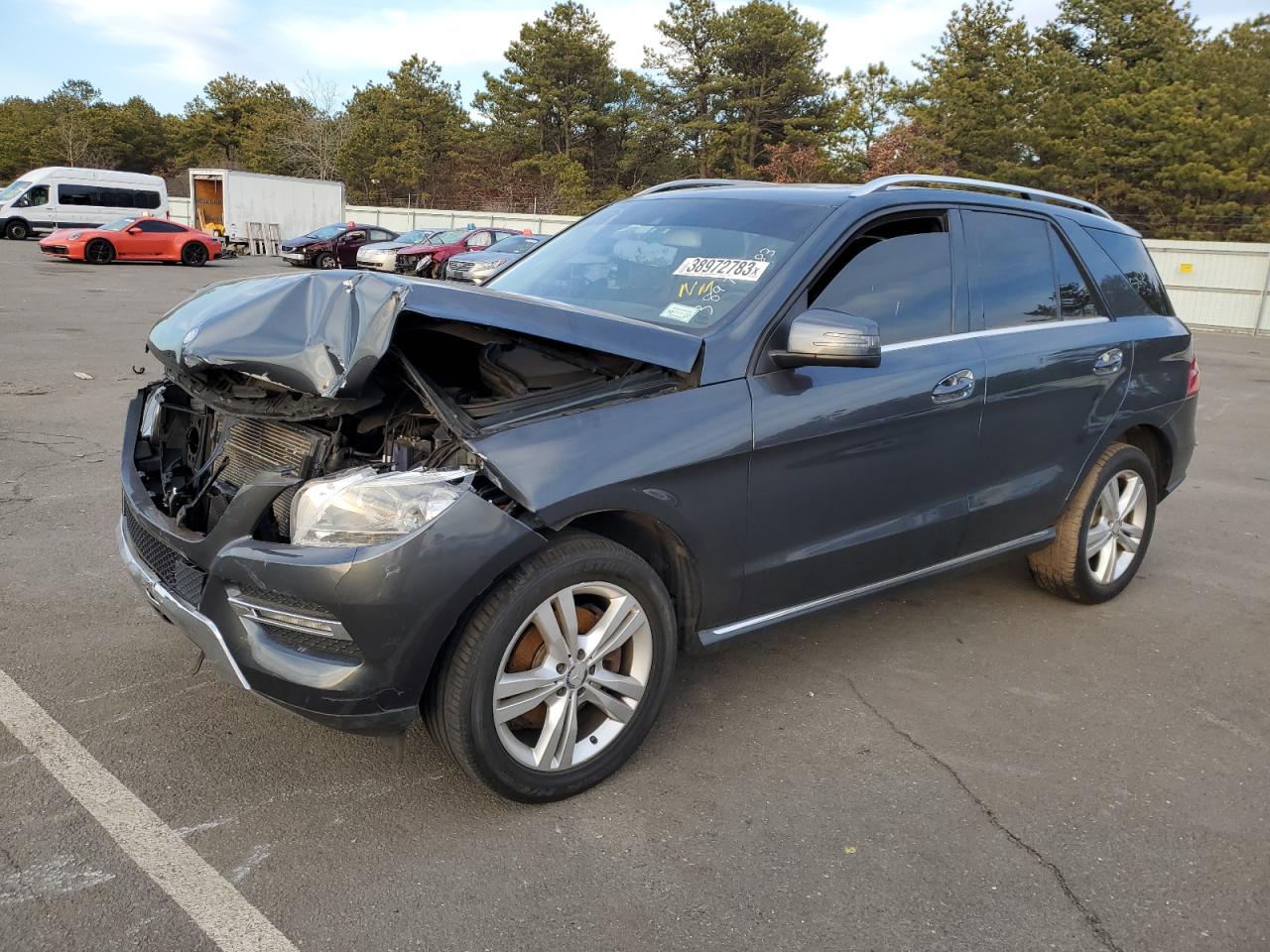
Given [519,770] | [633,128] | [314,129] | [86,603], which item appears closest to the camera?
[519,770]

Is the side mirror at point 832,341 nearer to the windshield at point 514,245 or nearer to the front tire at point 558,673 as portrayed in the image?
the front tire at point 558,673

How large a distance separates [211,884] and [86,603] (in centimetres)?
218

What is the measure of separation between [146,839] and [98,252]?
27779 millimetres

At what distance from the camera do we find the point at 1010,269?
4.23 m

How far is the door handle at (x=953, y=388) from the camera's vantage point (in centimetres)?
374

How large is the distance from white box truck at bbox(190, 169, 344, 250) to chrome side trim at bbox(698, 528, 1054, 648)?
34804mm

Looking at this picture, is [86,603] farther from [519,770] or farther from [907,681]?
[907,681]

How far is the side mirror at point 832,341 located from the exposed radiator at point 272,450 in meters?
1.47

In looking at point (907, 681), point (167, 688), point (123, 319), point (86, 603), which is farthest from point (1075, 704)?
point (123, 319)

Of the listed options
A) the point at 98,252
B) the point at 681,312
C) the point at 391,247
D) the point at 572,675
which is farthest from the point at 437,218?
the point at 572,675

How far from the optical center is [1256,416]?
36.7ft

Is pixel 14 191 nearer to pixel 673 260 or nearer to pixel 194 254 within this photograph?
pixel 194 254

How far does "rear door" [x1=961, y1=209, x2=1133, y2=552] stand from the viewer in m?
4.04

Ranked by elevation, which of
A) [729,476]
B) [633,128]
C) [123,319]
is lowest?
[123,319]
